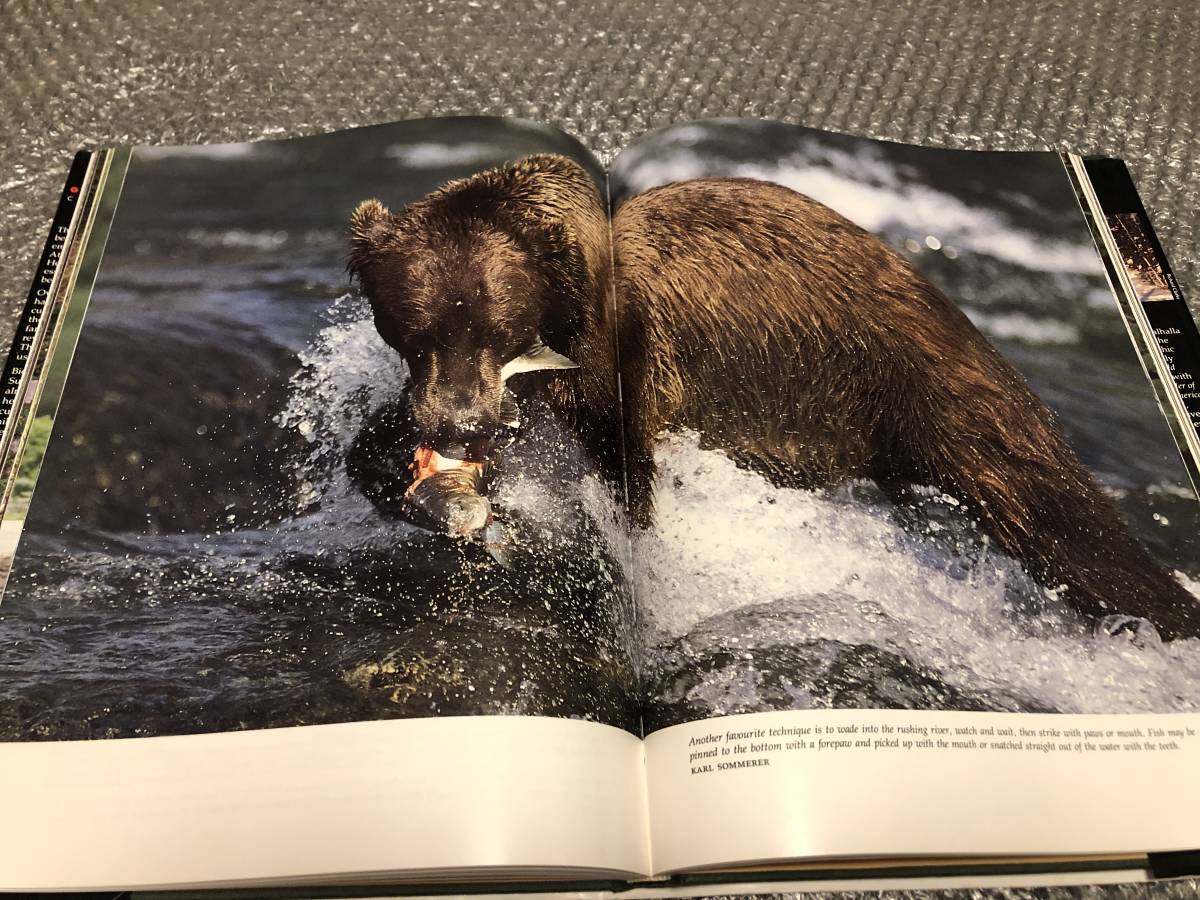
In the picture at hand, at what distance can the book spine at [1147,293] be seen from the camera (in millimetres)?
573

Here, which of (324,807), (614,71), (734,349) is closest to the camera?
(324,807)

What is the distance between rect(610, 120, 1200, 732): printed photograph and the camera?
489 millimetres

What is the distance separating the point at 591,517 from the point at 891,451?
18cm

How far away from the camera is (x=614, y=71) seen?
72 centimetres

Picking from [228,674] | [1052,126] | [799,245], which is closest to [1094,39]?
[1052,126]

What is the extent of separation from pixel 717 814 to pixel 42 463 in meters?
0.43

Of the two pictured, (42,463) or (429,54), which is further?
(429,54)

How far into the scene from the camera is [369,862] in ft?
1.41

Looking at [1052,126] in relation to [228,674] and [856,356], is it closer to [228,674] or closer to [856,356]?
[856,356]

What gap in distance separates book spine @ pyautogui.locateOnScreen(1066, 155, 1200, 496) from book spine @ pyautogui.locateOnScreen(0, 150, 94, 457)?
0.71 m

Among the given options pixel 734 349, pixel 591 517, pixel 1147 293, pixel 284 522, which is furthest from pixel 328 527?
pixel 1147 293

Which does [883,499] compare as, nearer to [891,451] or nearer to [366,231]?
[891,451]

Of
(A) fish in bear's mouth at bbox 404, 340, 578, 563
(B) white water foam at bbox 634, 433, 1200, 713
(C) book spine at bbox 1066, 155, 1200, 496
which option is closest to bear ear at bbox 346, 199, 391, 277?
(A) fish in bear's mouth at bbox 404, 340, 578, 563

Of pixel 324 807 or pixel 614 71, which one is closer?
pixel 324 807
